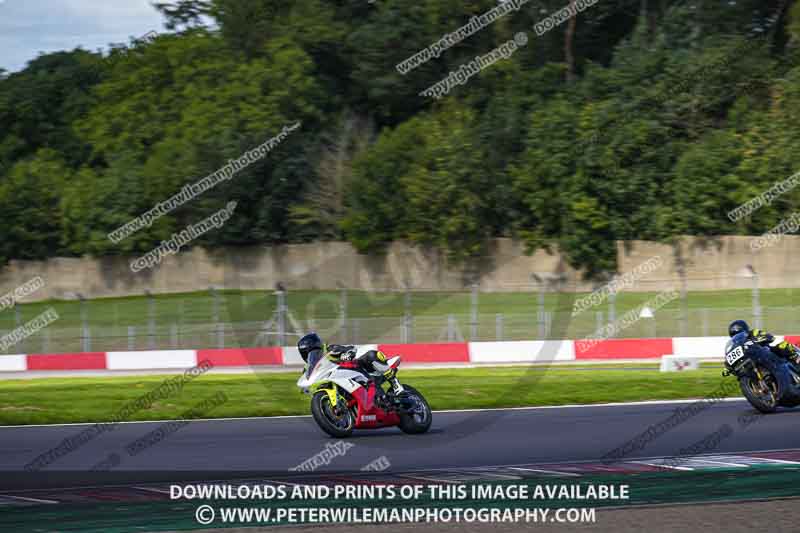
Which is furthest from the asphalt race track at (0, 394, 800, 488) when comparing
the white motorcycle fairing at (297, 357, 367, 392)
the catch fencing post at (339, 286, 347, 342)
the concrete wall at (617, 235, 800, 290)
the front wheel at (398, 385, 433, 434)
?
the concrete wall at (617, 235, 800, 290)

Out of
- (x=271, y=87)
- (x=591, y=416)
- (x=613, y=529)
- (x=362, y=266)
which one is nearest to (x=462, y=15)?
(x=271, y=87)

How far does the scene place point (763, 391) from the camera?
1548 cm

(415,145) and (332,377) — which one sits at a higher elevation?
(415,145)

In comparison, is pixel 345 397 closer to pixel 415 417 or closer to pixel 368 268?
pixel 415 417

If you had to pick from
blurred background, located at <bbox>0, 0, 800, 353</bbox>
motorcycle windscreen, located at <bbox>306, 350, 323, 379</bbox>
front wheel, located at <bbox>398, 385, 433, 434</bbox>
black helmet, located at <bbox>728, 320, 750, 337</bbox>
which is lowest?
front wheel, located at <bbox>398, 385, 433, 434</bbox>

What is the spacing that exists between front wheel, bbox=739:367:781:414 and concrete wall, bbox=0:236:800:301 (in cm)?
2466

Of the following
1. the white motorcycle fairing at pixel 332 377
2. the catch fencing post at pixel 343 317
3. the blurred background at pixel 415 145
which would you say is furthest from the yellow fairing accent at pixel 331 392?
the blurred background at pixel 415 145

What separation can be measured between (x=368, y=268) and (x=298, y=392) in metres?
27.0

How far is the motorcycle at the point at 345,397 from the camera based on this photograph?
538 inches

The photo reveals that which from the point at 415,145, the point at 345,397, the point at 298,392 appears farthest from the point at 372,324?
the point at 415,145

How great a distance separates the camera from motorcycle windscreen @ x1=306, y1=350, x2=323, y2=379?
45.2 feet

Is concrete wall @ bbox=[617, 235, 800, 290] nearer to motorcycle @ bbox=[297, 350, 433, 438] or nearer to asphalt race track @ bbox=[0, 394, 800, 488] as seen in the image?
asphalt race track @ bbox=[0, 394, 800, 488]

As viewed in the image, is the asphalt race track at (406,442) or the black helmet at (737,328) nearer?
the asphalt race track at (406,442)

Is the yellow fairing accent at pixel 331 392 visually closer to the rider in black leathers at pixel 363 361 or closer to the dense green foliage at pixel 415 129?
the rider in black leathers at pixel 363 361
